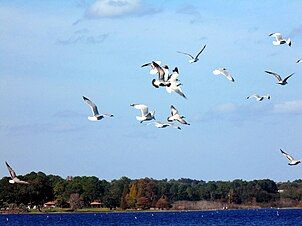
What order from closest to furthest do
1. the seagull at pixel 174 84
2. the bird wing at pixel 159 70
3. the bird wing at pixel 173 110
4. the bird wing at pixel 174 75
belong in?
the bird wing at pixel 159 70 → the seagull at pixel 174 84 → the bird wing at pixel 174 75 → the bird wing at pixel 173 110

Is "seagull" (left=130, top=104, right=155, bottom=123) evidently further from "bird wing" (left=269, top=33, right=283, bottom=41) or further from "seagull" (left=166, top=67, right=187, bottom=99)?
"bird wing" (left=269, top=33, right=283, bottom=41)

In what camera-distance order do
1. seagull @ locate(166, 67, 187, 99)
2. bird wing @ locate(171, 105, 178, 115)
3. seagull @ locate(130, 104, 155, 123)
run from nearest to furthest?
seagull @ locate(166, 67, 187, 99) < seagull @ locate(130, 104, 155, 123) < bird wing @ locate(171, 105, 178, 115)

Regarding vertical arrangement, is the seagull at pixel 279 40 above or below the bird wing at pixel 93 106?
above

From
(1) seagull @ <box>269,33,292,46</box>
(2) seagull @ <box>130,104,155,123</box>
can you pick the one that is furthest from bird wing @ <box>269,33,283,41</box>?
(2) seagull @ <box>130,104,155,123</box>

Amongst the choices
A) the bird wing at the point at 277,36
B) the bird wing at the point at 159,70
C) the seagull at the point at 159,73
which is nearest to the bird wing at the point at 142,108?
the seagull at the point at 159,73

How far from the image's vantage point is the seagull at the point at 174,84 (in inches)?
1345

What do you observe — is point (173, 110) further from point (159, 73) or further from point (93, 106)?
point (159, 73)

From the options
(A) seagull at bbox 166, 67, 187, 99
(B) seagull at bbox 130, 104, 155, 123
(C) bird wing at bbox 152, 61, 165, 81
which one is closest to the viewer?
(C) bird wing at bbox 152, 61, 165, 81

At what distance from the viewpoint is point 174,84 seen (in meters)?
34.5

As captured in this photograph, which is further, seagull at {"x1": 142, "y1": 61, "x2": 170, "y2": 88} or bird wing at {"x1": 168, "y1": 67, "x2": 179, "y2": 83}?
bird wing at {"x1": 168, "y1": 67, "x2": 179, "y2": 83}

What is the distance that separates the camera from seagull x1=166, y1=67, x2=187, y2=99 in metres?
34.2

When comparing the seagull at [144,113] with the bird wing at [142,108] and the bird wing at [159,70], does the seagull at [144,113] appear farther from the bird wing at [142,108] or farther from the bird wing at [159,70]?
the bird wing at [159,70]

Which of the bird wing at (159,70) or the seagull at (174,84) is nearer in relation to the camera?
the bird wing at (159,70)

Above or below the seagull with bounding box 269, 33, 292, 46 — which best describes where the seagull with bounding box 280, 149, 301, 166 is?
below
